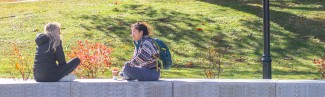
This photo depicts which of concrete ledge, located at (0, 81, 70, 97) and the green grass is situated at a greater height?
concrete ledge, located at (0, 81, 70, 97)

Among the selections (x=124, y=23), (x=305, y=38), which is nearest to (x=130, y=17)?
(x=124, y=23)

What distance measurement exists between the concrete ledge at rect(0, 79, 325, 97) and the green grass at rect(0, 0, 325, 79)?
15.5 ft

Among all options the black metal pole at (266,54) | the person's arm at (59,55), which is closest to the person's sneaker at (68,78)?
the person's arm at (59,55)

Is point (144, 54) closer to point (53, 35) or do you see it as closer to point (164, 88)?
point (164, 88)

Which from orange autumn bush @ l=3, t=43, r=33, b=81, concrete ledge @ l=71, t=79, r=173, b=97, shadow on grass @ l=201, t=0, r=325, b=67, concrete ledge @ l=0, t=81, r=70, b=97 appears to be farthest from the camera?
shadow on grass @ l=201, t=0, r=325, b=67

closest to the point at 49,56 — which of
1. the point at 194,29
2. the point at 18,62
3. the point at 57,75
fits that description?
the point at 57,75

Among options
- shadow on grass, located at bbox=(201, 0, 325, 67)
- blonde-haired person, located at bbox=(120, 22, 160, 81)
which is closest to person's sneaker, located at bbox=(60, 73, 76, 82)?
blonde-haired person, located at bbox=(120, 22, 160, 81)

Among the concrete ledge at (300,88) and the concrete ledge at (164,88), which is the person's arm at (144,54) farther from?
the concrete ledge at (300,88)

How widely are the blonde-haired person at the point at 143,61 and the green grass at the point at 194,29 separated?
4.52m

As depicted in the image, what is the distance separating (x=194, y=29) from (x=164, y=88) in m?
11.1

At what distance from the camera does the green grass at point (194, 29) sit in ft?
57.9

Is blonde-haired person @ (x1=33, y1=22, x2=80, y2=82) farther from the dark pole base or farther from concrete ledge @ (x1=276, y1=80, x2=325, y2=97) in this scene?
the dark pole base

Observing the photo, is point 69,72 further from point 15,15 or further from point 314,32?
point 15,15

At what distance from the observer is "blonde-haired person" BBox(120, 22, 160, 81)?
34.1 ft
